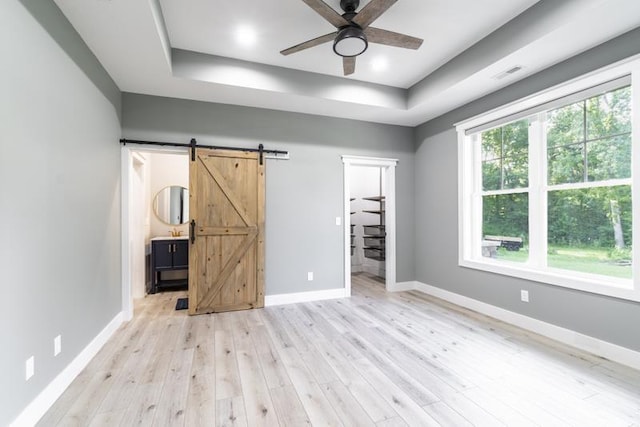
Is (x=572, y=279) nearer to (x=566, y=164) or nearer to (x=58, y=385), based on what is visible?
(x=566, y=164)

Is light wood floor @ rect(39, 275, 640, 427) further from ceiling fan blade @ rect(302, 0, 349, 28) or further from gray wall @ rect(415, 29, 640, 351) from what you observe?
ceiling fan blade @ rect(302, 0, 349, 28)

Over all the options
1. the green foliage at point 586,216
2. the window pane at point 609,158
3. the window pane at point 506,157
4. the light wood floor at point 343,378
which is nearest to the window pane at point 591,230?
the green foliage at point 586,216

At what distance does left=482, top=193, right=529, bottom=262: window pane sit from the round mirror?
496 cm

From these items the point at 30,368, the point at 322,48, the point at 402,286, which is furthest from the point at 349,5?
the point at 402,286

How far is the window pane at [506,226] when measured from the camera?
3.35m

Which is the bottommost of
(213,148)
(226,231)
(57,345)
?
(57,345)

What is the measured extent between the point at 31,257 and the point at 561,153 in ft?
14.7

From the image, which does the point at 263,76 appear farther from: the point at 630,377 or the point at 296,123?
the point at 630,377

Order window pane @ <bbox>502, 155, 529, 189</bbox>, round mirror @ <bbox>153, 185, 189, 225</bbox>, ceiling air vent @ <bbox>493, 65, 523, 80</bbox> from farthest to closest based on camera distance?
round mirror @ <bbox>153, 185, 189, 225</bbox> < window pane @ <bbox>502, 155, 529, 189</bbox> < ceiling air vent @ <bbox>493, 65, 523, 80</bbox>

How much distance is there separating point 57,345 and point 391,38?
3424 millimetres

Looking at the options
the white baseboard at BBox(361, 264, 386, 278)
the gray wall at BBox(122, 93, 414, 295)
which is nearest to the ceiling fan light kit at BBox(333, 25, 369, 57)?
the gray wall at BBox(122, 93, 414, 295)

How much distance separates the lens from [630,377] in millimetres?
2189

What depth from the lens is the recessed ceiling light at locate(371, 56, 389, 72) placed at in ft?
10.9

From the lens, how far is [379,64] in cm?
344
